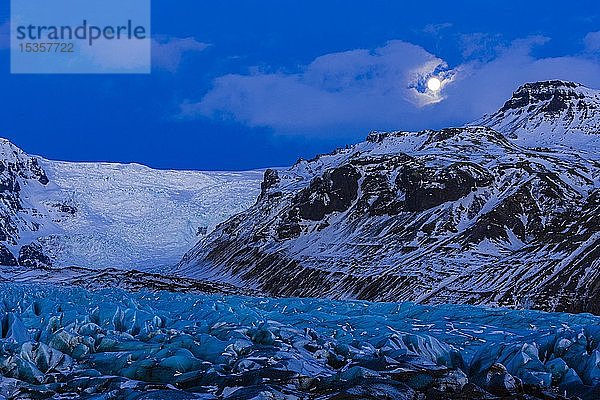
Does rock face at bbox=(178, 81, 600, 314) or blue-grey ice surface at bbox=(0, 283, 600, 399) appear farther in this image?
rock face at bbox=(178, 81, 600, 314)

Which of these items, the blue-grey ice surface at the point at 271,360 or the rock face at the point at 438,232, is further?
the rock face at the point at 438,232

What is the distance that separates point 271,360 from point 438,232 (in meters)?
119

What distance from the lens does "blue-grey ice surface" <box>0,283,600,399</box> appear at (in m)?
12.0

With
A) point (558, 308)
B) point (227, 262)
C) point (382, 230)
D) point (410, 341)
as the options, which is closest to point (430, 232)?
point (382, 230)

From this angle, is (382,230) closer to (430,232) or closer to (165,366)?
(430,232)

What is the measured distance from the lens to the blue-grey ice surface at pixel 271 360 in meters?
12.0

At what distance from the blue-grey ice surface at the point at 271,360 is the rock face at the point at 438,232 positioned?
7405 centimetres

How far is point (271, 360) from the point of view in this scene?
1335 centimetres

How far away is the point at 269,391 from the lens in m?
11.6

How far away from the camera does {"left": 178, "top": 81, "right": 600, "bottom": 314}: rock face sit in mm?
97125

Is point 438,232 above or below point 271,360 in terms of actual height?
below

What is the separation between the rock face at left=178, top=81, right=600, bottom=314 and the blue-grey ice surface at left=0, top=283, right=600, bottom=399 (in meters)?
74.1

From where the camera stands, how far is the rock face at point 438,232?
319 feet

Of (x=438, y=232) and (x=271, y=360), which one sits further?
(x=438, y=232)
